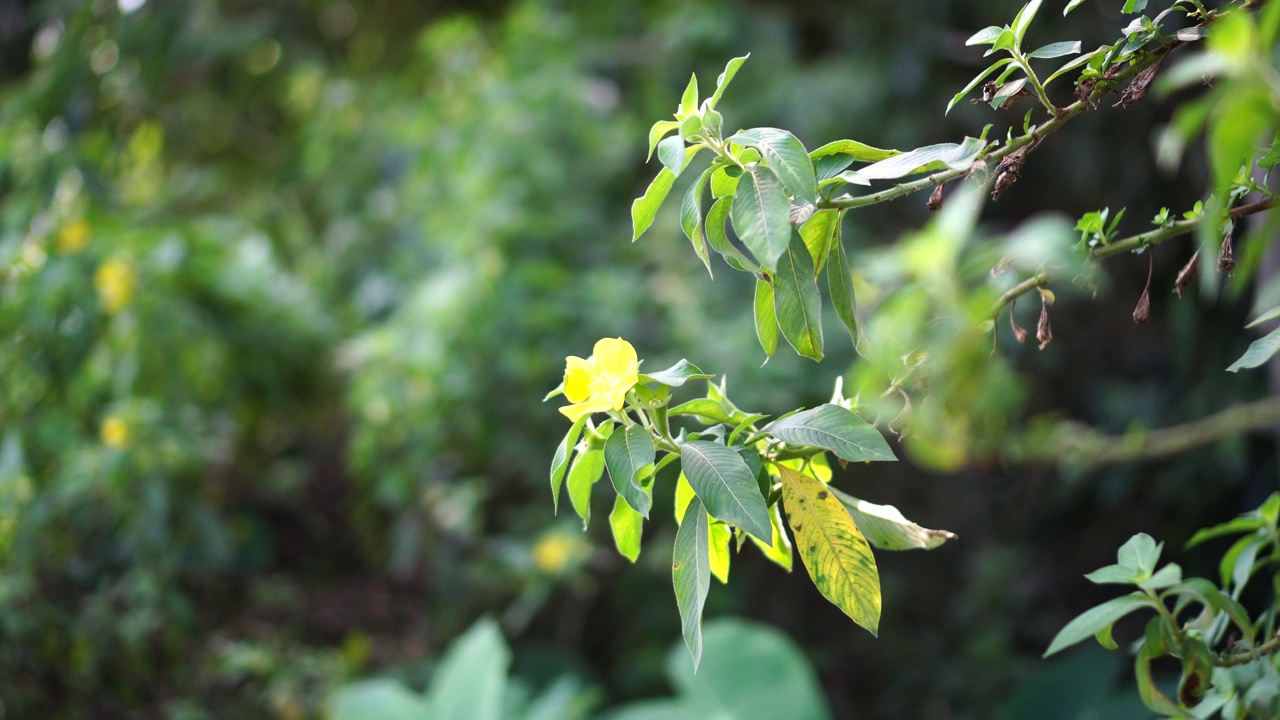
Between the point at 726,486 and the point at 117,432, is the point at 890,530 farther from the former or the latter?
the point at 117,432

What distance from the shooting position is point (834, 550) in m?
0.48

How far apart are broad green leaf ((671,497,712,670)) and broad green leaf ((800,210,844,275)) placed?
15 centimetres

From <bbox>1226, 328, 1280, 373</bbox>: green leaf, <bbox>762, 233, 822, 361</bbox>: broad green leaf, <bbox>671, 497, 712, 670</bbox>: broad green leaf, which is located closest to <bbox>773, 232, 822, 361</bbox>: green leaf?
<bbox>762, 233, 822, 361</bbox>: broad green leaf

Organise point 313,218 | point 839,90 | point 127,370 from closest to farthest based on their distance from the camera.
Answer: point 127,370, point 839,90, point 313,218

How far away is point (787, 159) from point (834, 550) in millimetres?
206

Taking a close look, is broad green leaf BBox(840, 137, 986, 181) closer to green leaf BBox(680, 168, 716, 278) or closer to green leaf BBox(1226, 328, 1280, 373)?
green leaf BBox(680, 168, 716, 278)

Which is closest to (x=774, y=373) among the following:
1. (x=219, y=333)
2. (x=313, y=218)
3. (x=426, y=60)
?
(x=219, y=333)

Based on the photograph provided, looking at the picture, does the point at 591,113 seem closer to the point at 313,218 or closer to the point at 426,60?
the point at 426,60

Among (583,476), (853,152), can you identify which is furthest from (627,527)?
(853,152)

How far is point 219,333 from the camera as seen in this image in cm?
199

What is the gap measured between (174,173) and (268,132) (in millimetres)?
318

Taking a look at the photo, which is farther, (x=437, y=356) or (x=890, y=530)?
(x=437, y=356)

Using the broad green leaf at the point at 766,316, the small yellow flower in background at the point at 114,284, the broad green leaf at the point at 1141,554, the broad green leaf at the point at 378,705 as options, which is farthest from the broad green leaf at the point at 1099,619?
the small yellow flower in background at the point at 114,284

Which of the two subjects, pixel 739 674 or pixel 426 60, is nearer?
pixel 739 674
